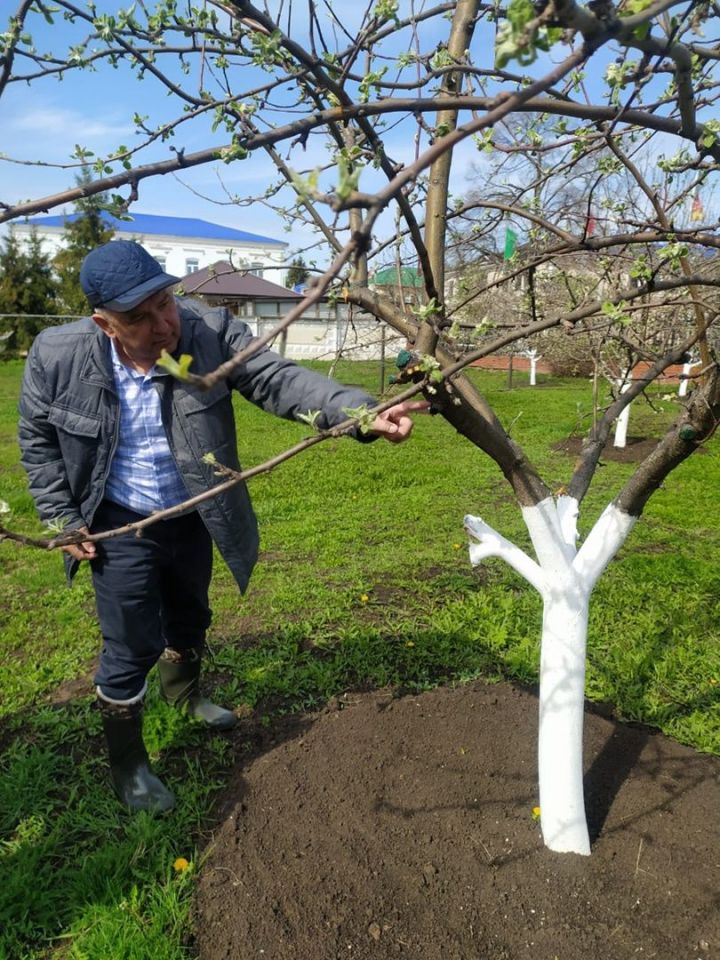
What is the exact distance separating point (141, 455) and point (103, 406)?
207mm

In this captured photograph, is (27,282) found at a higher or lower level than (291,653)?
higher

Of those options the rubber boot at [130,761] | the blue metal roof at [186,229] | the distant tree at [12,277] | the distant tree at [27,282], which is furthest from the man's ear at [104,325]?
the blue metal roof at [186,229]

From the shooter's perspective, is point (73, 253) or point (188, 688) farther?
point (73, 253)

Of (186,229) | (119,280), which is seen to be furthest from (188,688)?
(186,229)

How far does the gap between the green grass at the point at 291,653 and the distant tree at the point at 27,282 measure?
21651 millimetres

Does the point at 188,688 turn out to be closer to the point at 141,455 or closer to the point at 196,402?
the point at 141,455

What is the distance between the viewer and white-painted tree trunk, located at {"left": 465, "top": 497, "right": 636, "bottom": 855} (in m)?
2.25

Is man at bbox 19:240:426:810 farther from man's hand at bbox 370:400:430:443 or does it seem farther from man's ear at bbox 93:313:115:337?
man's hand at bbox 370:400:430:443

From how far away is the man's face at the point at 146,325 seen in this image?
2.14 meters

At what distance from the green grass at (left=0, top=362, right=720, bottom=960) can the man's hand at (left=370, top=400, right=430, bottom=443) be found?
0.68 meters

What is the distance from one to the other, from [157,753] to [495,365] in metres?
20.7

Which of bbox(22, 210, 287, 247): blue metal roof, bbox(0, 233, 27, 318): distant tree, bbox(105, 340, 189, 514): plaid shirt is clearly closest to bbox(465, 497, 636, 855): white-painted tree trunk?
bbox(105, 340, 189, 514): plaid shirt

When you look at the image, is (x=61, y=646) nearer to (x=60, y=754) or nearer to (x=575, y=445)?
(x=60, y=754)

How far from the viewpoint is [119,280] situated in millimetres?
2061
